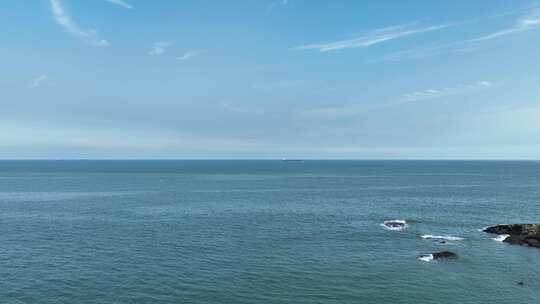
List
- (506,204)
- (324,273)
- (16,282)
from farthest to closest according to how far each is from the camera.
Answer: (506,204)
(324,273)
(16,282)

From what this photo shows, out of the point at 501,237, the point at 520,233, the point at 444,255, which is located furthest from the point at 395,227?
the point at 444,255

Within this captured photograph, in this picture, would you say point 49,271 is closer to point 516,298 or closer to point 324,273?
point 324,273

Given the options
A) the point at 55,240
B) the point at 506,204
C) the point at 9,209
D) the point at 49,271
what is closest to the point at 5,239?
the point at 55,240

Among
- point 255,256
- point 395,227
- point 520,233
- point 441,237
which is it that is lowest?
point 255,256

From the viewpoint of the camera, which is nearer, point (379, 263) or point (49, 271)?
point (49, 271)

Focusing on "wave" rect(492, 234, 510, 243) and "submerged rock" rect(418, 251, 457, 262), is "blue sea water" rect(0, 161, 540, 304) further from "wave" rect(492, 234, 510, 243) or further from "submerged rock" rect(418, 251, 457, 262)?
"submerged rock" rect(418, 251, 457, 262)

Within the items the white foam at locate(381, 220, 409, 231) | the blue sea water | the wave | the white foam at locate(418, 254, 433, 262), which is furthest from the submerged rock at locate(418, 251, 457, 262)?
the white foam at locate(381, 220, 409, 231)

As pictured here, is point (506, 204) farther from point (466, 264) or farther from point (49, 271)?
point (49, 271)

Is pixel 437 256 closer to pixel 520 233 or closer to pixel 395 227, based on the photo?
pixel 395 227

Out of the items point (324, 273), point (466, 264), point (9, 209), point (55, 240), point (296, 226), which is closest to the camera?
point (324, 273)
